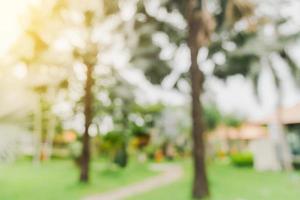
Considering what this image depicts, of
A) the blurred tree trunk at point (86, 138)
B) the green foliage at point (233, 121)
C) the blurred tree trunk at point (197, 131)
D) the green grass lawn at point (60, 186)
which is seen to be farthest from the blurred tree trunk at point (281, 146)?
the green foliage at point (233, 121)

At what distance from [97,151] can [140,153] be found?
4255mm

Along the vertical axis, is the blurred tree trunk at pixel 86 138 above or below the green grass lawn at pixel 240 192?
above

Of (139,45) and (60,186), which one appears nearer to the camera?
(60,186)

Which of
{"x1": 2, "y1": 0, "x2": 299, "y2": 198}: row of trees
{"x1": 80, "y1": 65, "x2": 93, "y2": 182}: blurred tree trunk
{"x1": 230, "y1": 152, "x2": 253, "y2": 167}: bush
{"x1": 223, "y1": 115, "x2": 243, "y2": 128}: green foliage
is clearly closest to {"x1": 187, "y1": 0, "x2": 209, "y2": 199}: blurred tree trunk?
{"x1": 2, "y1": 0, "x2": 299, "y2": 198}: row of trees

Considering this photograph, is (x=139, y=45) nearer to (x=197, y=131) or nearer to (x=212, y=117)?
(x=197, y=131)

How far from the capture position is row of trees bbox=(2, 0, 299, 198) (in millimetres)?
15406

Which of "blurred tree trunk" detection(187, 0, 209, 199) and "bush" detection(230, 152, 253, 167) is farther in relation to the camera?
"bush" detection(230, 152, 253, 167)

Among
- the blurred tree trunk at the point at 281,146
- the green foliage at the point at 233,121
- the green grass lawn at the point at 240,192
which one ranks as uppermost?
the green foliage at the point at 233,121

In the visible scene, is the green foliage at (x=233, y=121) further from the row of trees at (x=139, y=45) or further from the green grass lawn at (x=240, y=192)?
the green grass lawn at (x=240, y=192)

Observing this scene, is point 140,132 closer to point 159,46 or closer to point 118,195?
point 159,46

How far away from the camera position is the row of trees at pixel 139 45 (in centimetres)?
1541

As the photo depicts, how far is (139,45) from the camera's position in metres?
24.6

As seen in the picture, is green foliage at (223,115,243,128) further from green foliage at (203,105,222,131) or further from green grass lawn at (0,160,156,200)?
green grass lawn at (0,160,156,200)

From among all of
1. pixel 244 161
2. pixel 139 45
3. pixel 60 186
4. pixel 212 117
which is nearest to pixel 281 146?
pixel 244 161
